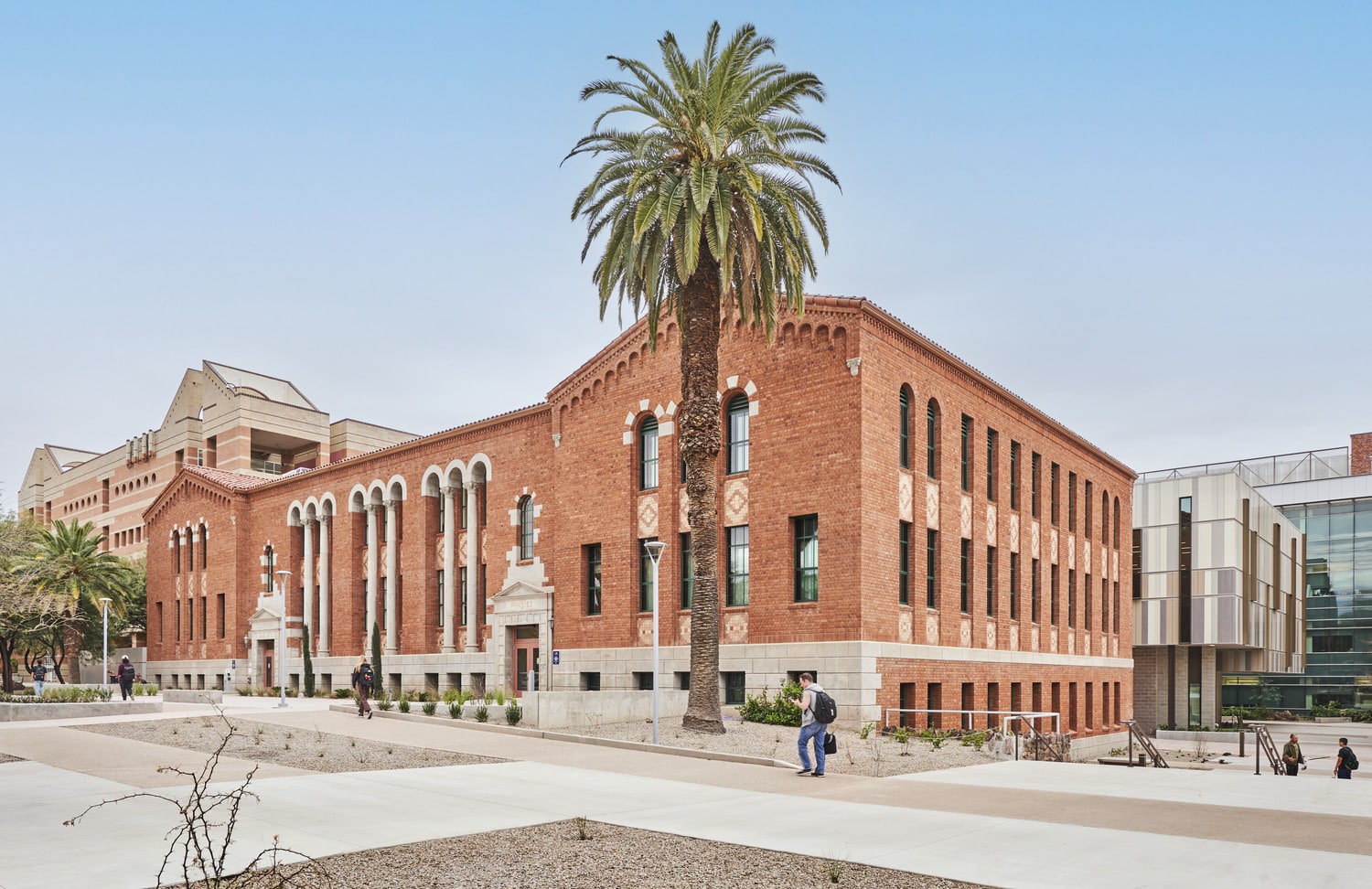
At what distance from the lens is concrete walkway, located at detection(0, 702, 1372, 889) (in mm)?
11141

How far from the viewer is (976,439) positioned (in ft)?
124

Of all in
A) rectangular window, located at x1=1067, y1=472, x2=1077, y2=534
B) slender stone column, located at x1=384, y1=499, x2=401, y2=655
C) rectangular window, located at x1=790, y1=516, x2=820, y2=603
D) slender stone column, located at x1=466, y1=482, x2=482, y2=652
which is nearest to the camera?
rectangular window, located at x1=790, y1=516, x2=820, y2=603

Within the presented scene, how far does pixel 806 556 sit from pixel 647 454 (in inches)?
279

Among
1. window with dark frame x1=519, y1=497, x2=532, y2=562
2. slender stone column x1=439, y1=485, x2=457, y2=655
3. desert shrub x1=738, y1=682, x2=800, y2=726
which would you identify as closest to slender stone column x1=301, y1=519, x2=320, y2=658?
slender stone column x1=439, y1=485, x2=457, y2=655

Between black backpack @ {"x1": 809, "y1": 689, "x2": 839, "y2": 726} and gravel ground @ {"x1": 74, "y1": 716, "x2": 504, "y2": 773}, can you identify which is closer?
black backpack @ {"x1": 809, "y1": 689, "x2": 839, "y2": 726}

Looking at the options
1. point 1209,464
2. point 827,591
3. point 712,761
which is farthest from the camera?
point 1209,464

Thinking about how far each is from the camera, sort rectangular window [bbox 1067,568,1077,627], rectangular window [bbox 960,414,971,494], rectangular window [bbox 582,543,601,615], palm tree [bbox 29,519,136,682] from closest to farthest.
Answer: rectangular window [bbox 960,414,971,494] → rectangular window [bbox 582,543,601,615] → rectangular window [bbox 1067,568,1077,627] → palm tree [bbox 29,519,136,682]

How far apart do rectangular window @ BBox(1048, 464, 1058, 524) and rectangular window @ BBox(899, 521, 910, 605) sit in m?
12.9

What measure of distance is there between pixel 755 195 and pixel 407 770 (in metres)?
15.9

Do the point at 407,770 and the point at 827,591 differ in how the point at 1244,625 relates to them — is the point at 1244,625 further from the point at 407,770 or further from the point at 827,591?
the point at 407,770

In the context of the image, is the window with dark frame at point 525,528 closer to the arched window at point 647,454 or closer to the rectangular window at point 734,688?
the arched window at point 647,454

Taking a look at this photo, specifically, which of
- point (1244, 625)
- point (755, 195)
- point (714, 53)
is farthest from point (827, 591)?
point (1244, 625)

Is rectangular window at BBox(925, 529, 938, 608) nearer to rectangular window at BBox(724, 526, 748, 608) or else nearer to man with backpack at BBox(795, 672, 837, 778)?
rectangular window at BBox(724, 526, 748, 608)

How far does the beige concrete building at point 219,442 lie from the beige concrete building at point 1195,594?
168ft
